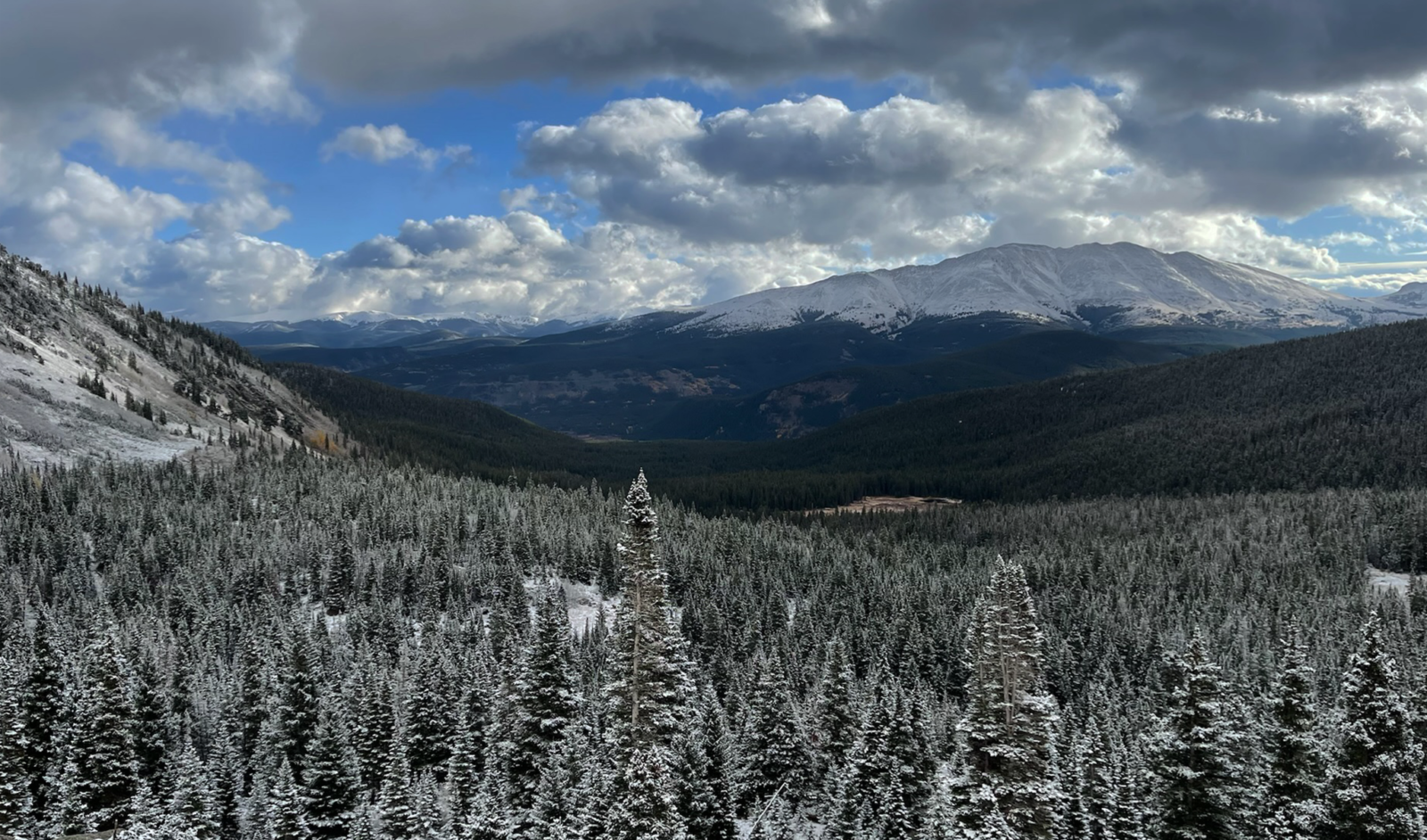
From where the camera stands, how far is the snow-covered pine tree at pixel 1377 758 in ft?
95.8

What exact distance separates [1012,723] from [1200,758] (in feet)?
26.4

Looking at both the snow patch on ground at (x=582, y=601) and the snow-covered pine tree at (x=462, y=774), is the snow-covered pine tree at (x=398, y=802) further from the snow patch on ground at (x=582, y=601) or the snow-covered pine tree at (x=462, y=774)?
the snow patch on ground at (x=582, y=601)

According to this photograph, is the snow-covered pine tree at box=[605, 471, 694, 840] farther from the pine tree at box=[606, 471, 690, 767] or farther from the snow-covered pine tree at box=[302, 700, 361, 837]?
the snow-covered pine tree at box=[302, 700, 361, 837]

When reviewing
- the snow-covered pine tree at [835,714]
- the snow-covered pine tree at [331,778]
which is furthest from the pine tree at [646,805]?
the snow-covered pine tree at [331,778]

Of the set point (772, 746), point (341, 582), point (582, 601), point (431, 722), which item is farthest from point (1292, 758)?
point (341, 582)

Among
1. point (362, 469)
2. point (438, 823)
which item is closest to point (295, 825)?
point (438, 823)

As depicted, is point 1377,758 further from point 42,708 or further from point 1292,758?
point 42,708

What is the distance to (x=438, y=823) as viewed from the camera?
48812mm

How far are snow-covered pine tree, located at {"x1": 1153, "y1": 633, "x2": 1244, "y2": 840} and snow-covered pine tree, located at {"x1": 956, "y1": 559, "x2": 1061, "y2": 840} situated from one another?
5.09 m

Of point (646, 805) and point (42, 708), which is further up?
point (646, 805)

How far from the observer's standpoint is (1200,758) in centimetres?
3247

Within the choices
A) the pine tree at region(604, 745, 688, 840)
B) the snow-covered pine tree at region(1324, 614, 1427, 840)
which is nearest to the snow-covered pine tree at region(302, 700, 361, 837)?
the pine tree at region(604, 745, 688, 840)

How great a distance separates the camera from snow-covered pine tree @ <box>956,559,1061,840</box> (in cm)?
3141

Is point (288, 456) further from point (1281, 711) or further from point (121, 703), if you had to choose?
point (1281, 711)
